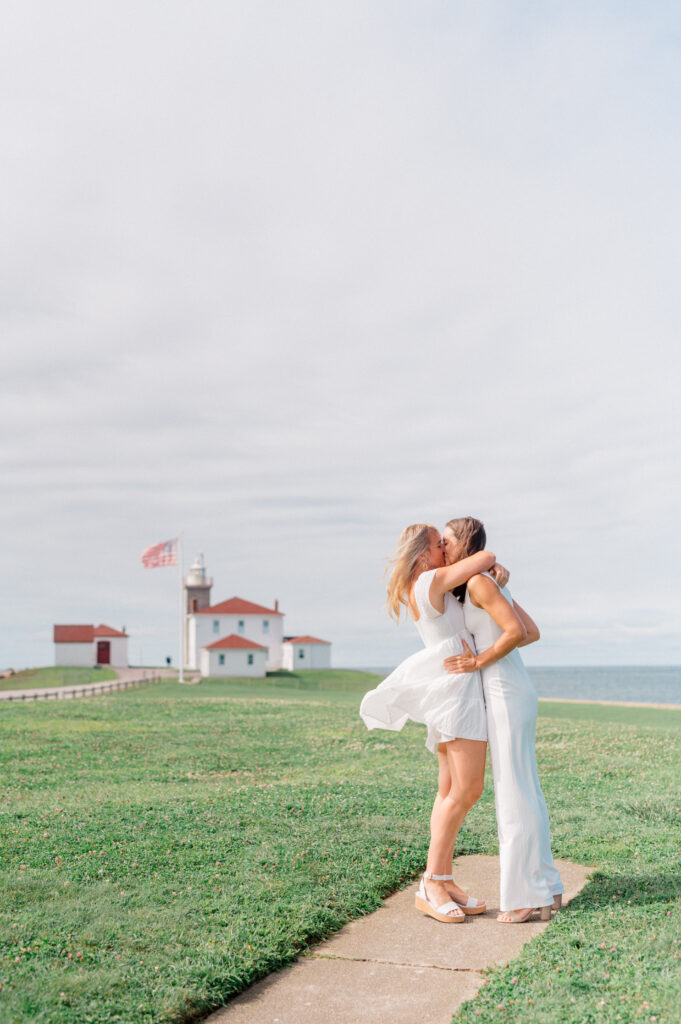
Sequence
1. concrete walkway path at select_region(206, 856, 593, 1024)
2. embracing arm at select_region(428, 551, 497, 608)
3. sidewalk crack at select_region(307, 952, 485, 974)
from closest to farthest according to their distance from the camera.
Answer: concrete walkway path at select_region(206, 856, 593, 1024) → sidewalk crack at select_region(307, 952, 485, 974) → embracing arm at select_region(428, 551, 497, 608)

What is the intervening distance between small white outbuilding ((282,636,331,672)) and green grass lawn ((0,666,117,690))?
20.8 metres

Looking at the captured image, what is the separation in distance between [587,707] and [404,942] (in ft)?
110

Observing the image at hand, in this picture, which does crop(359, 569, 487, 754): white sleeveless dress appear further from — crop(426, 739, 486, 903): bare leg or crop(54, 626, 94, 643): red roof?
crop(54, 626, 94, 643): red roof

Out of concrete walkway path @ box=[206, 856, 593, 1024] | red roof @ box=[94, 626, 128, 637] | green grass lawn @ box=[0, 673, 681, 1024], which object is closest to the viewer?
concrete walkway path @ box=[206, 856, 593, 1024]

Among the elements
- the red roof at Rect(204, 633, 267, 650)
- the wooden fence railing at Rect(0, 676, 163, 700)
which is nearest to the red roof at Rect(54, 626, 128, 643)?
the red roof at Rect(204, 633, 267, 650)

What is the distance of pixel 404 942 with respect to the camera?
19.0 ft

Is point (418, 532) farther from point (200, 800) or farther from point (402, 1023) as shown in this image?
point (200, 800)

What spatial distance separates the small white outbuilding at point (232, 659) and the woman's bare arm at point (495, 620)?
69.6m

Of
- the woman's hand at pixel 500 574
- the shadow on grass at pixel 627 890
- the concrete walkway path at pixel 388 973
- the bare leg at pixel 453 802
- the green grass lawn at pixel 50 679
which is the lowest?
the green grass lawn at pixel 50 679

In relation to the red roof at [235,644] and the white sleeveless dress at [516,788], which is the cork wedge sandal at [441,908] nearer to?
the white sleeveless dress at [516,788]

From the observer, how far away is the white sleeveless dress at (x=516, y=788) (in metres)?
6.04

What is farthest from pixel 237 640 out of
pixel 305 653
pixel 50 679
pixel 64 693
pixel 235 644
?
pixel 64 693

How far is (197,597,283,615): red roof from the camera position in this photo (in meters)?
81.9

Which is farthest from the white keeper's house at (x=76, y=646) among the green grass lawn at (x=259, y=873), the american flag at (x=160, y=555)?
the green grass lawn at (x=259, y=873)
